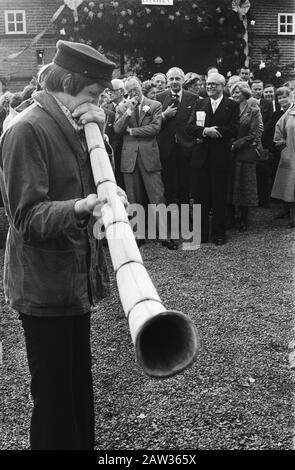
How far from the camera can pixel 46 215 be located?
2.27 meters

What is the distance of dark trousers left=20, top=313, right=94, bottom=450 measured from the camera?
2502mm

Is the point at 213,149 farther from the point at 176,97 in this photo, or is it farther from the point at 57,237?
the point at 57,237

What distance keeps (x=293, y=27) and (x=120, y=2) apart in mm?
6045

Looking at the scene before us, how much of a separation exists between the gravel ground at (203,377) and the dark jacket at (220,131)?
1879 mm

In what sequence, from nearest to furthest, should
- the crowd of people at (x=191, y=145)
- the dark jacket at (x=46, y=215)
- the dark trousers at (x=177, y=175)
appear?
1. the dark jacket at (x=46, y=215)
2. the crowd of people at (x=191, y=145)
3. the dark trousers at (x=177, y=175)

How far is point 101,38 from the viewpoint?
13.4 metres

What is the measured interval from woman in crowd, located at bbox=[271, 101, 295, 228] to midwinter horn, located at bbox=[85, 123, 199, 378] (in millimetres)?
7029

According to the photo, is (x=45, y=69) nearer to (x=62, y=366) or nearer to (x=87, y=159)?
(x=87, y=159)

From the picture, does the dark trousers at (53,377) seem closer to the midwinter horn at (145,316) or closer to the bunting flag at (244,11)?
the midwinter horn at (145,316)

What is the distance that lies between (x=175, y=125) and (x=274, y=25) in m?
10.1

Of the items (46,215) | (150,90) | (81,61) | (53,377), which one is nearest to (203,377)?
(53,377)

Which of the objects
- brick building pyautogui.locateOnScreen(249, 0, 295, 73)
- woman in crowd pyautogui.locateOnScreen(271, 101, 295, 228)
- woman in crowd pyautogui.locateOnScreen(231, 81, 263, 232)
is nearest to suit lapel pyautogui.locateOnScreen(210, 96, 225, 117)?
woman in crowd pyautogui.locateOnScreen(231, 81, 263, 232)

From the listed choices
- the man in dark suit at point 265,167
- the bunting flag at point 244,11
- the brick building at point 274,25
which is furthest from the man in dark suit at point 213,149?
the brick building at point 274,25

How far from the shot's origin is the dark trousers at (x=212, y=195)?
8.01 meters
